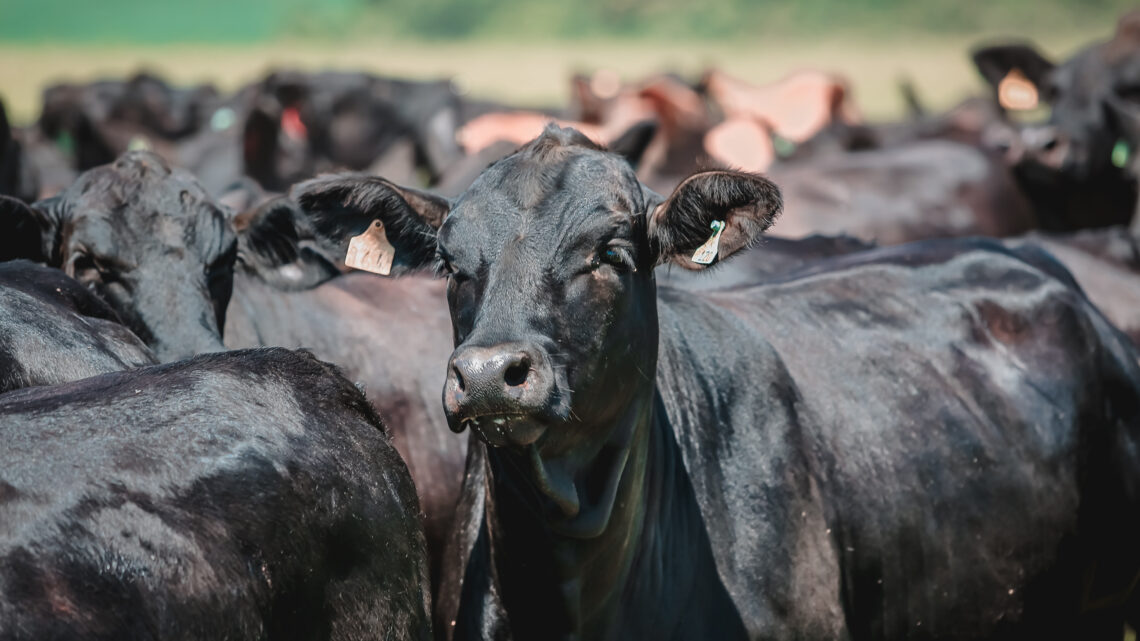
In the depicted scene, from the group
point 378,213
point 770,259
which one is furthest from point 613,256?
point 770,259

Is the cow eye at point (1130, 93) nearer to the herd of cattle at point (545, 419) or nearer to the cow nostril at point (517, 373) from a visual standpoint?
the herd of cattle at point (545, 419)

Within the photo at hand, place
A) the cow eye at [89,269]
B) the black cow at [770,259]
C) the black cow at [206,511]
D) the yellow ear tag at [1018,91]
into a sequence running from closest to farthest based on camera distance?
the black cow at [206,511], the cow eye at [89,269], the black cow at [770,259], the yellow ear tag at [1018,91]

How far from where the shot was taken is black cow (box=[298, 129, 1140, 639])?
3.49 metres

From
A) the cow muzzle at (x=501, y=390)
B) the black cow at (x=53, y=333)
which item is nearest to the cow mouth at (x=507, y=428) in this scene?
the cow muzzle at (x=501, y=390)

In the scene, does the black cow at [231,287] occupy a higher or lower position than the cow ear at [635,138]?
lower

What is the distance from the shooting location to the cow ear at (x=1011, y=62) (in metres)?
13.0

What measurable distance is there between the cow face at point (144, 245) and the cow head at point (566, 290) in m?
1.15

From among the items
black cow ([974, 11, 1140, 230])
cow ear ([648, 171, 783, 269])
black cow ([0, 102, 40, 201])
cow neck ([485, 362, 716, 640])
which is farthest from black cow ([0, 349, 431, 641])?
black cow ([974, 11, 1140, 230])

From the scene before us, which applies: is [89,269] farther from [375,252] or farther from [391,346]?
[375,252]

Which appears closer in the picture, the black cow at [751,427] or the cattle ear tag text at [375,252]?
the black cow at [751,427]

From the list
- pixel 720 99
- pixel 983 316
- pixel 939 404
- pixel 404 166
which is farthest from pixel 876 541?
pixel 720 99

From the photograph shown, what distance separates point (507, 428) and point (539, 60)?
47.5 metres

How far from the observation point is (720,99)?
2138 cm

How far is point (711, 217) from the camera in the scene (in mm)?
3727
